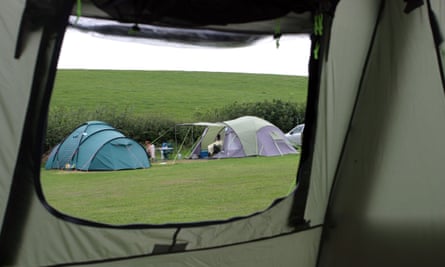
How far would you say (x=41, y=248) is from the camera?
1691 millimetres

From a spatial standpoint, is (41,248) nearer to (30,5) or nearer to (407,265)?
(30,5)

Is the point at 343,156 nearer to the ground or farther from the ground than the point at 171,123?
farther from the ground

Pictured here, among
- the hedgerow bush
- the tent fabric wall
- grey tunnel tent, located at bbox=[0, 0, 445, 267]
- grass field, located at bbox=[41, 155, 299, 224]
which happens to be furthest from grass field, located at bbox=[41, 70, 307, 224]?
the tent fabric wall

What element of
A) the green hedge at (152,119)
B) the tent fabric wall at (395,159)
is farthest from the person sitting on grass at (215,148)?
the tent fabric wall at (395,159)

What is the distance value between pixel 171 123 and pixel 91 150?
14.2 ft

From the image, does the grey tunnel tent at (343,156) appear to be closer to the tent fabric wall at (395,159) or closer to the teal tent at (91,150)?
the tent fabric wall at (395,159)

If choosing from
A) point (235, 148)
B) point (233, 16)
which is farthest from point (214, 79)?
point (233, 16)

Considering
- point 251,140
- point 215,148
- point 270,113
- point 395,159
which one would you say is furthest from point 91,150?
point 270,113

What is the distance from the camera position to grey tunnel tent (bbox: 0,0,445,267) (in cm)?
208

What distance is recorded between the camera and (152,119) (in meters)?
13.4

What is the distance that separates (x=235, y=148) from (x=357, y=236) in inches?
365

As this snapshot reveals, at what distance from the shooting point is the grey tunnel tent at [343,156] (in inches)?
81.9

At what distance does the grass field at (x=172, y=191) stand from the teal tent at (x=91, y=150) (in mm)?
234

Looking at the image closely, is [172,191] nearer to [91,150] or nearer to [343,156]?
[91,150]
